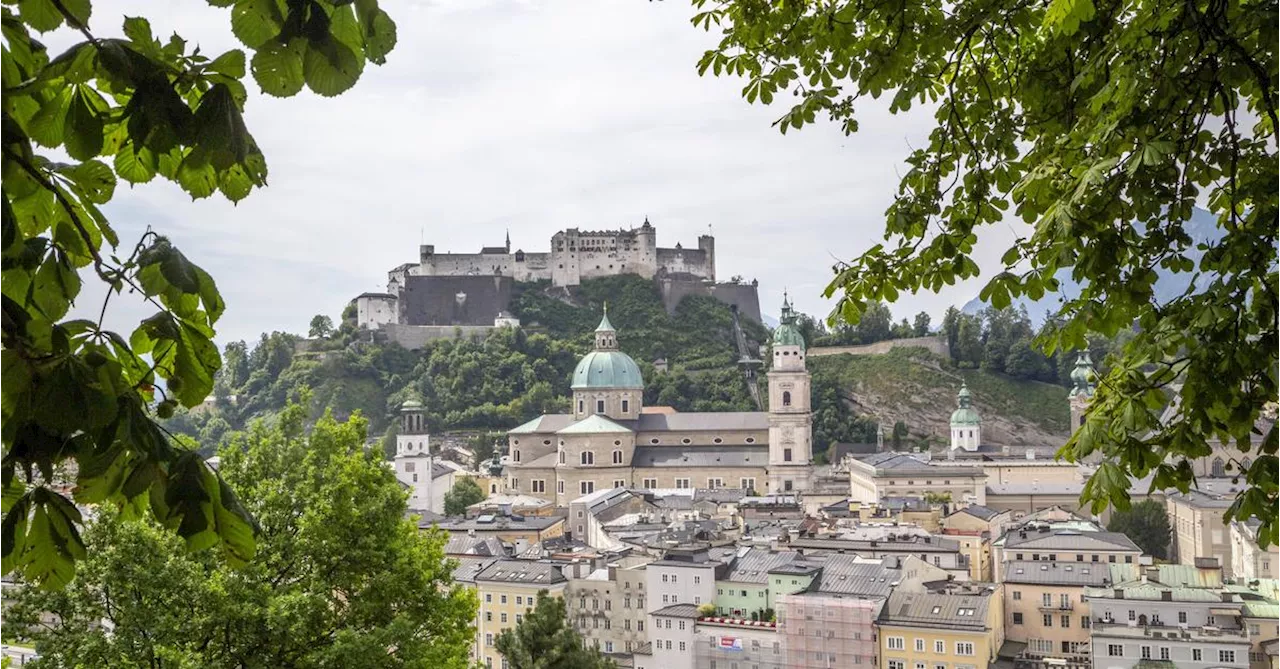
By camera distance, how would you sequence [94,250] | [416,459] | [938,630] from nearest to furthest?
[94,250] < [938,630] < [416,459]

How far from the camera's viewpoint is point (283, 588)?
10.0m

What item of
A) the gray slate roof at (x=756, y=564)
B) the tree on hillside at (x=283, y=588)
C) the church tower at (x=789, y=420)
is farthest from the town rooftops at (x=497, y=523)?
the tree on hillside at (x=283, y=588)

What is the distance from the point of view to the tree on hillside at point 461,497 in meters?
58.1

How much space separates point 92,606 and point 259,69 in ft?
29.3

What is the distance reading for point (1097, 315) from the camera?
405cm

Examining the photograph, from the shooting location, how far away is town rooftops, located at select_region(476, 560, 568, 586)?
35.2 meters

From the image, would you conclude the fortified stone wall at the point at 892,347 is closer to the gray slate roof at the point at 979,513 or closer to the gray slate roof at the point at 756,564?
the gray slate roof at the point at 979,513

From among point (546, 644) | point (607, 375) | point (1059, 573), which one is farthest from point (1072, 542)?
point (607, 375)

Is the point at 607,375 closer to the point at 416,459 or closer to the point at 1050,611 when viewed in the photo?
the point at 416,459

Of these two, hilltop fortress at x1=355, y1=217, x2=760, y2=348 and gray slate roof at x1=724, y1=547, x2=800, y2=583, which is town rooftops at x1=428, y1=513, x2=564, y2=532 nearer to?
gray slate roof at x1=724, y1=547, x2=800, y2=583

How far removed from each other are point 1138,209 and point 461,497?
56772 mm

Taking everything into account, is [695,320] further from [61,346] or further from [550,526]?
[61,346]

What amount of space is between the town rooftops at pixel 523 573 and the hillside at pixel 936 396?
43979 mm

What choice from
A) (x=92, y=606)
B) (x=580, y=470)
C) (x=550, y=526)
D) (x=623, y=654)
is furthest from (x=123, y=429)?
(x=580, y=470)
